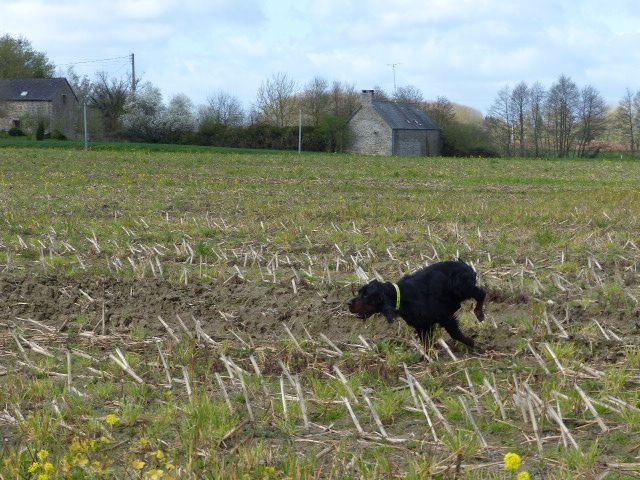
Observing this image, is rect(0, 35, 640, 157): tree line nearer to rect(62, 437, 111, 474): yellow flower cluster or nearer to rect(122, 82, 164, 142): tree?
rect(122, 82, 164, 142): tree

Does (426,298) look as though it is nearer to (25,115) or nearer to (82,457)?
(82,457)

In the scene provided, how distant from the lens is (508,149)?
74.9m

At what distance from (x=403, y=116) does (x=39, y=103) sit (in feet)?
114

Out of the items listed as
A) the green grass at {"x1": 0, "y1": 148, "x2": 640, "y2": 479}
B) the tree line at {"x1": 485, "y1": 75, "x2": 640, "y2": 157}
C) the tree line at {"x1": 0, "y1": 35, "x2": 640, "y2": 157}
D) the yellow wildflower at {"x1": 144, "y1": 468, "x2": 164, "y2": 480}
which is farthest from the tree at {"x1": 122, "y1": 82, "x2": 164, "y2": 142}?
the yellow wildflower at {"x1": 144, "y1": 468, "x2": 164, "y2": 480}

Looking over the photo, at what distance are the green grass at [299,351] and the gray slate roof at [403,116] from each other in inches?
2450

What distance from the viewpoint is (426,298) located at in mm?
6383

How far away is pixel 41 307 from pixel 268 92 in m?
76.8

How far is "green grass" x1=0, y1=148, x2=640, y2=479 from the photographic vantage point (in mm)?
4254

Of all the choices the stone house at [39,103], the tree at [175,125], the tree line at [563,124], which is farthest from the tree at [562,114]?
the stone house at [39,103]

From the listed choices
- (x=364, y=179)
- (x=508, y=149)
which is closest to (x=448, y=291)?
(x=364, y=179)

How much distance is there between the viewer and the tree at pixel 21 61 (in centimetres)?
8731

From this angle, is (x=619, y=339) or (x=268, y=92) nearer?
(x=619, y=339)

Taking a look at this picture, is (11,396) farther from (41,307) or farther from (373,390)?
(41,307)

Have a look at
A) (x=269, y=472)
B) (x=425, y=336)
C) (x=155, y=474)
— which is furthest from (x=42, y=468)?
(x=425, y=336)
